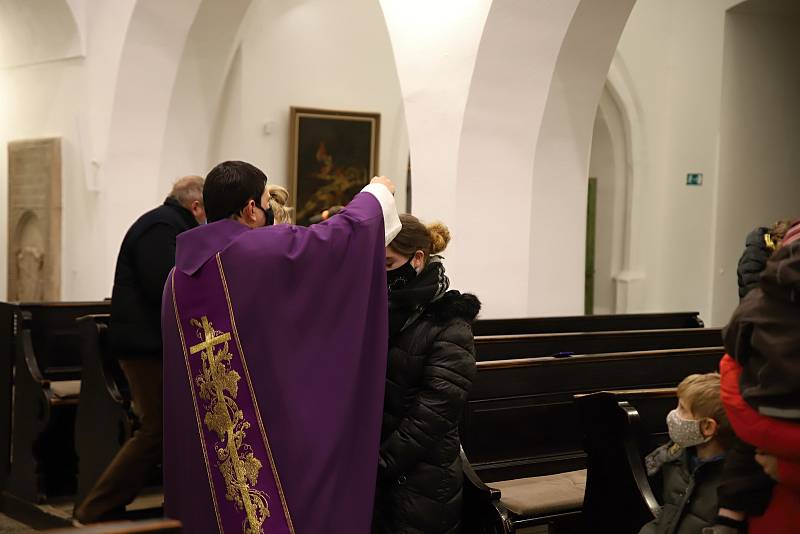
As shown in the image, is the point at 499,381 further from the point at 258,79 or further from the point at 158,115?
the point at 258,79

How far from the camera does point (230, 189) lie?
10.9 feet

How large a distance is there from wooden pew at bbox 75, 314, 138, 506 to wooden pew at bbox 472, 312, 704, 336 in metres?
1.98

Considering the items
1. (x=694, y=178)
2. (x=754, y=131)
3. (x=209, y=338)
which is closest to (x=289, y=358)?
(x=209, y=338)

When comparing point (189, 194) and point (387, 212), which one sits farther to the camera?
point (189, 194)

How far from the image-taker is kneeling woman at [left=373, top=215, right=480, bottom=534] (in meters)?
3.25

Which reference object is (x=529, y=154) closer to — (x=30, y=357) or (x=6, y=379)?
(x=30, y=357)

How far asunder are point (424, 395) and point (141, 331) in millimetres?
2269

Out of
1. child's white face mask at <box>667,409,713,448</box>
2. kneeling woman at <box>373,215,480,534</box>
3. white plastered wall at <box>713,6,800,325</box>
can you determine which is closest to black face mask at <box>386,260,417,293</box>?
kneeling woman at <box>373,215,480,534</box>

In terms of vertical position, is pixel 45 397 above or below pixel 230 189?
below

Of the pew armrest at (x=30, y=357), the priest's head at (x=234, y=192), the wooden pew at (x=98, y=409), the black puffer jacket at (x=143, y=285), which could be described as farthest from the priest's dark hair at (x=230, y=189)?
the pew armrest at (x=30, y=357)

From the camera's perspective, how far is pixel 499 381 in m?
4.41

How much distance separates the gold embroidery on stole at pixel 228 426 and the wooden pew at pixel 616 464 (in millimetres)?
1236

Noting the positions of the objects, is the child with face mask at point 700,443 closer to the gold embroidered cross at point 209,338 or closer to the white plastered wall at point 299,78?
the gold embroidered cross at point 209,338

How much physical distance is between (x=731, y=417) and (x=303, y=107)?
9.80m
